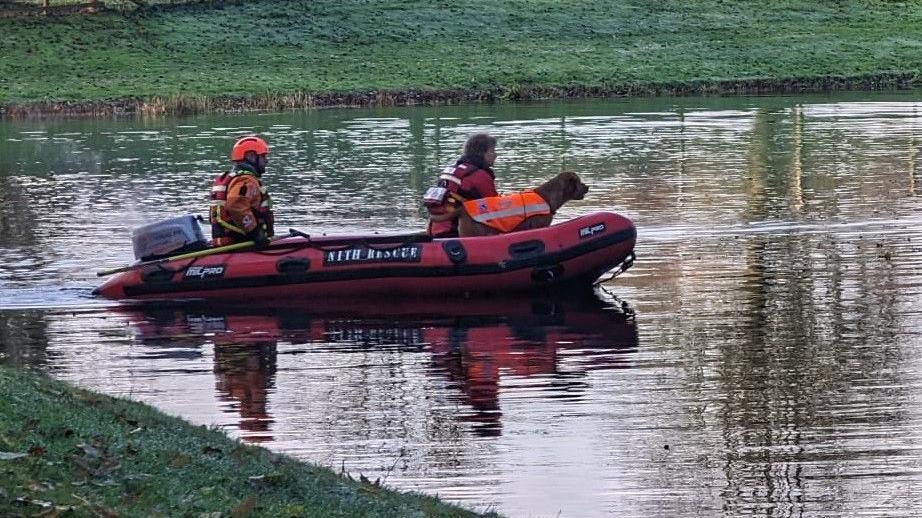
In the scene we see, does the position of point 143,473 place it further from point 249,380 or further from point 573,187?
point 573,187

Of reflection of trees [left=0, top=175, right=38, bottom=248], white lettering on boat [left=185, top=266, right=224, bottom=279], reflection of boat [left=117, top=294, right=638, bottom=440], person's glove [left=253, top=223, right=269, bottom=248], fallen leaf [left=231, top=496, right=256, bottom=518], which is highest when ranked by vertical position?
fallen leaf [left=231, top=496, right=256, bottom=518]

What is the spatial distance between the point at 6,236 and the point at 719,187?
35.6 ft

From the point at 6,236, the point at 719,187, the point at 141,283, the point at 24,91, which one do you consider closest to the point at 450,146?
the point at 719,187

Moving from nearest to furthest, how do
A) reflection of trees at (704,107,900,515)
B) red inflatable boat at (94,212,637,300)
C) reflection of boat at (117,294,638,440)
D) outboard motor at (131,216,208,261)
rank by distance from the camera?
reflection of trees at (704,107,900,515) < reflection of boat at (117,294,638,440) < red inflatable boat at (94,212,637,300) < outboard motor at (131,216,208,261)

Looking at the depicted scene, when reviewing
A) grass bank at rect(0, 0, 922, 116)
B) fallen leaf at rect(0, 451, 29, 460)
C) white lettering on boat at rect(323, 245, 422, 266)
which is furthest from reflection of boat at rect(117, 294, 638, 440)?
grass bank at rect(0, 0, 922, 116)

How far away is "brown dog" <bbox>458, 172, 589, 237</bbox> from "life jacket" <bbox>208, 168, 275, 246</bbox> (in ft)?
6.47

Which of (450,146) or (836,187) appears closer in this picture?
(836,187)

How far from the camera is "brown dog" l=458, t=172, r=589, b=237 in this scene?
17484mm

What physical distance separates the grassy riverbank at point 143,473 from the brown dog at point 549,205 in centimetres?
798

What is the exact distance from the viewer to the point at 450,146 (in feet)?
119

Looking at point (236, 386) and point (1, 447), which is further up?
point (1, 447)

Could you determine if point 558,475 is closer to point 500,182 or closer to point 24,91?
point 500,182

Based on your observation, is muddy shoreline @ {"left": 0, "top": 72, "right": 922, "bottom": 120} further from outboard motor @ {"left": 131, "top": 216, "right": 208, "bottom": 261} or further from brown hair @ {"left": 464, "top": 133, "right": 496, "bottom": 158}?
brown hair @ {"left": 464, "top": 133, "right": 496, "bottom": 158}

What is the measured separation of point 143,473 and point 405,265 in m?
9.27
